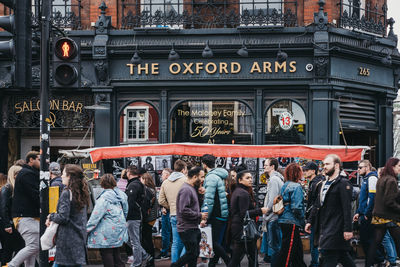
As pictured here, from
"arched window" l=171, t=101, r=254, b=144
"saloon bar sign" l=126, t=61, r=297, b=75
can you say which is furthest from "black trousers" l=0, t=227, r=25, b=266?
"saloon bar sign" l=126, t=61, r=297, b=75

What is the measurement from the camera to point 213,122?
1656 centimetres

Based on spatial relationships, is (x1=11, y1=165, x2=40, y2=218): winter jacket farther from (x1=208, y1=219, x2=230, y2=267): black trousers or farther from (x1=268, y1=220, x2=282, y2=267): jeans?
(x1=268, y1=220, x2=282, y2=267): jeans

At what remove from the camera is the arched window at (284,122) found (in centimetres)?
1638

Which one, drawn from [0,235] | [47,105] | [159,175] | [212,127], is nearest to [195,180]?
[47,105]

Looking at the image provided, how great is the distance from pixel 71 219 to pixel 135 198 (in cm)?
274

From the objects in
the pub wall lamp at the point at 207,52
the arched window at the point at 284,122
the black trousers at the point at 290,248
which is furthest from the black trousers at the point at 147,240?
the pub wall lamp at the point at 207,52

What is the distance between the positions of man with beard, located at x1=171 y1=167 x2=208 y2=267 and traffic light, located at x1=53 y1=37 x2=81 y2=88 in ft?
7.50

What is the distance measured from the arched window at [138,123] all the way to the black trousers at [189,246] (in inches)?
292

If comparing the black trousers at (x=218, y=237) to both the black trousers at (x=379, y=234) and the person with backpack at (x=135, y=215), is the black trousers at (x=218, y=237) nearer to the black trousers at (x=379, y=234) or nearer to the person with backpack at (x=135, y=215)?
the person with backpack at (x=135, y=215)

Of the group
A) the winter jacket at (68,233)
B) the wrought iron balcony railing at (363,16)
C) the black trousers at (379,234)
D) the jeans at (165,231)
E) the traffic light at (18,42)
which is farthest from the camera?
the wrought iron balcony railing at (363,16)

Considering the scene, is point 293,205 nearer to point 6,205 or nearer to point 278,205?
point 278,205

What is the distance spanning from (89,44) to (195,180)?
8.20 metres

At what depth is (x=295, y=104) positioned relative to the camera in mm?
16391

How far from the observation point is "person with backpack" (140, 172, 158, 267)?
11.5 metres
